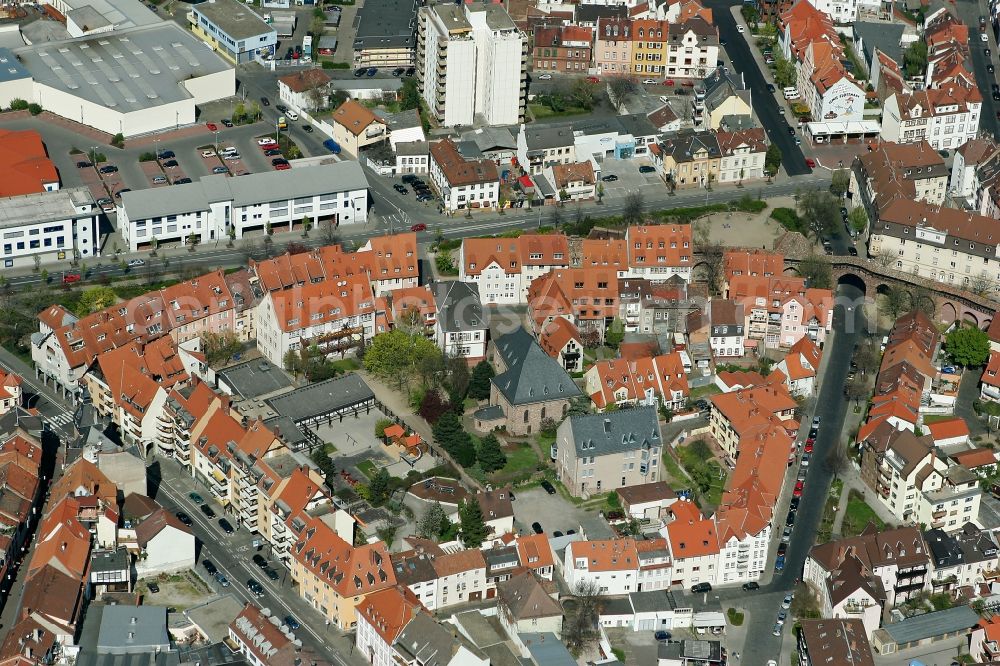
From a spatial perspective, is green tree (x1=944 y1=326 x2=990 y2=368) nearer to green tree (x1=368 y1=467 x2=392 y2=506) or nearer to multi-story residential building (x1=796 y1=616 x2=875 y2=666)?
multi-story residential building (x1=796 y1=616 x2=875 y2=666)

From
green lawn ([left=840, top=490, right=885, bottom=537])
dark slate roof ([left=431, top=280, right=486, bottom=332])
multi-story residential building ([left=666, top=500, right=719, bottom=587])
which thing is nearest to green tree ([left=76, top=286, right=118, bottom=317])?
dark slate roof ([left=431, top=280, right=486, bottom=332])

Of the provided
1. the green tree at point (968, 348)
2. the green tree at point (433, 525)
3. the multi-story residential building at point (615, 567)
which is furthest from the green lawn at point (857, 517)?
the green tree at point (433, 525)

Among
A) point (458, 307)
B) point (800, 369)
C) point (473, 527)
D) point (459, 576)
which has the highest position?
point (458, 307)

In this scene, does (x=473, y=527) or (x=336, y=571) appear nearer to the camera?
(x=336, y=571)

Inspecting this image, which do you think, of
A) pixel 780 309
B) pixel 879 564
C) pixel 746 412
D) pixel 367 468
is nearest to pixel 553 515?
pixel 367 468

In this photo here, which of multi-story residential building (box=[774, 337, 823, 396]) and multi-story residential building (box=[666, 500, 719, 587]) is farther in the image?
multi-story residential building (box=[774, 337, 823, 396])

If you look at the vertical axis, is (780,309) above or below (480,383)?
above

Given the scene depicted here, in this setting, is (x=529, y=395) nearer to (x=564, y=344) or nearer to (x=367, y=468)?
(x=564, y=344)
